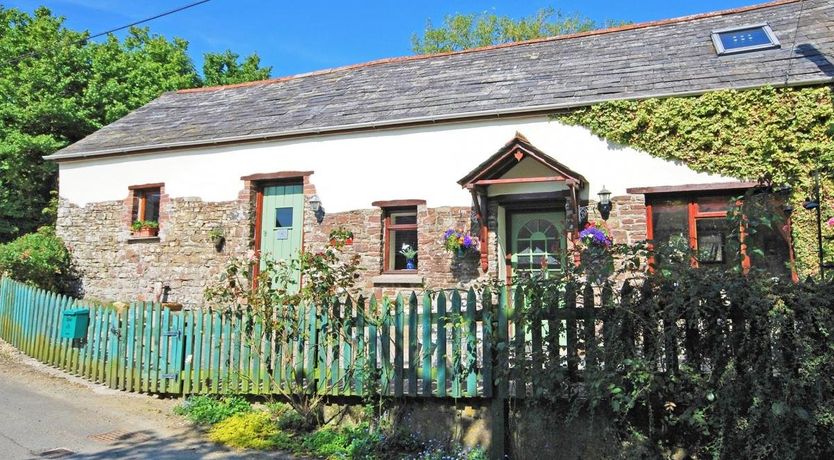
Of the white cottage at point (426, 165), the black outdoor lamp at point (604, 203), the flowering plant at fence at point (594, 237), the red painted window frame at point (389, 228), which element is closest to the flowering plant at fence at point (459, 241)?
the white cottage at point (426, 165)

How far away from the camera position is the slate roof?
950 centimetres

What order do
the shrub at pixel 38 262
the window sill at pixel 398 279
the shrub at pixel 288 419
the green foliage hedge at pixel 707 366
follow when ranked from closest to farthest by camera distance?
the green foliage hedge at pixel 707 366
the shrub at pixel 288 419
the window sill at pixel 398 279
the shrub at pixel 38 262

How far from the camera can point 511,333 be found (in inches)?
202

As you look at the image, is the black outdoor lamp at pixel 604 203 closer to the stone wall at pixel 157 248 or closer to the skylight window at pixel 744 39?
the skylight window at pixel 744 39

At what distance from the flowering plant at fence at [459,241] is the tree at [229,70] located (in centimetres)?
1851

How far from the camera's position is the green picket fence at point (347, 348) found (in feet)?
15.1

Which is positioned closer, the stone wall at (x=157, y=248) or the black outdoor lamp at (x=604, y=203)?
the black outdoor lamp at (x=604, y=203)

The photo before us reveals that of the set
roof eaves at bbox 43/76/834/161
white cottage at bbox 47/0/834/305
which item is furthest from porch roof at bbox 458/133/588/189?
roof eaves at bbox 43/76/834/161

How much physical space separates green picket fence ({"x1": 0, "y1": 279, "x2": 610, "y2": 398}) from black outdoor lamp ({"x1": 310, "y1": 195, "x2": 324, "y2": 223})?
463 centimetres

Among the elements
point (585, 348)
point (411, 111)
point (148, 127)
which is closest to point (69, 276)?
point (148, 127)

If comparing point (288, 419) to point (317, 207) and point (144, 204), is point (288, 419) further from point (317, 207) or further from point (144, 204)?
point (144, 204)

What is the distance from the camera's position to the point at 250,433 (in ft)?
17.9

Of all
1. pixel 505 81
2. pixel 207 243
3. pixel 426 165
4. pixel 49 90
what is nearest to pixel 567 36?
pixel 505 81

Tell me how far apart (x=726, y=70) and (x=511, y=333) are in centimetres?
705
